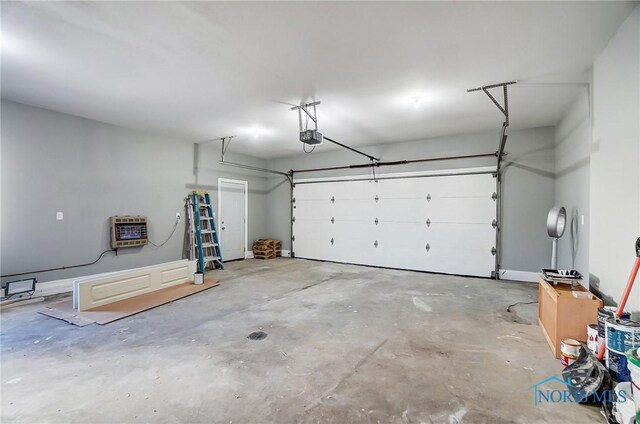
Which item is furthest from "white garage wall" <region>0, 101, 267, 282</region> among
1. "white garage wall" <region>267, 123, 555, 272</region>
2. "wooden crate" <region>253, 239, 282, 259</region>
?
"white garage wall" <region>267, 123, 555, 272</region>

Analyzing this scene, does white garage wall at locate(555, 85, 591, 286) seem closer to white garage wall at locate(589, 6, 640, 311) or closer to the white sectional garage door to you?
white garage wall at locate(589, 6, 640, 311)

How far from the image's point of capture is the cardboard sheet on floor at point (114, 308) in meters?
3.51

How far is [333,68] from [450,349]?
325cm

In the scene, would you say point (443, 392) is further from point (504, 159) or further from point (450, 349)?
point (504, 159)

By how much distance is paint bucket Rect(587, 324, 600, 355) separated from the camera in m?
2.25

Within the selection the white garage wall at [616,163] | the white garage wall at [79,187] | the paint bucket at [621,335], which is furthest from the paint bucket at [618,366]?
the white garage wall at [79,187]

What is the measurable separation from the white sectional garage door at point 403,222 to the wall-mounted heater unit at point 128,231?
3951mm

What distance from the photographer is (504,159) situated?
19.0 ft

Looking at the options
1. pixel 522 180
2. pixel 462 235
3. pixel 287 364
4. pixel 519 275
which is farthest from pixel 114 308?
pixel 522 180

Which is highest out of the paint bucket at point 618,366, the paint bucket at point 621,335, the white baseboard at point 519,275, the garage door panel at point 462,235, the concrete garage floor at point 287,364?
the garage door panel at point 462,235

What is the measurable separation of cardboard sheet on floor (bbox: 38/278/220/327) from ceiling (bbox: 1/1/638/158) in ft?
9.77

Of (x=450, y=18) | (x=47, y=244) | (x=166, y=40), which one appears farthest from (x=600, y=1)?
(x=47, y=244)

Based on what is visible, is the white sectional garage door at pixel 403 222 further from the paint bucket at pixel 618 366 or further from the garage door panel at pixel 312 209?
the paint bucket at pixel 618 366

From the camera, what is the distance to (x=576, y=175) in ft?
13.4
